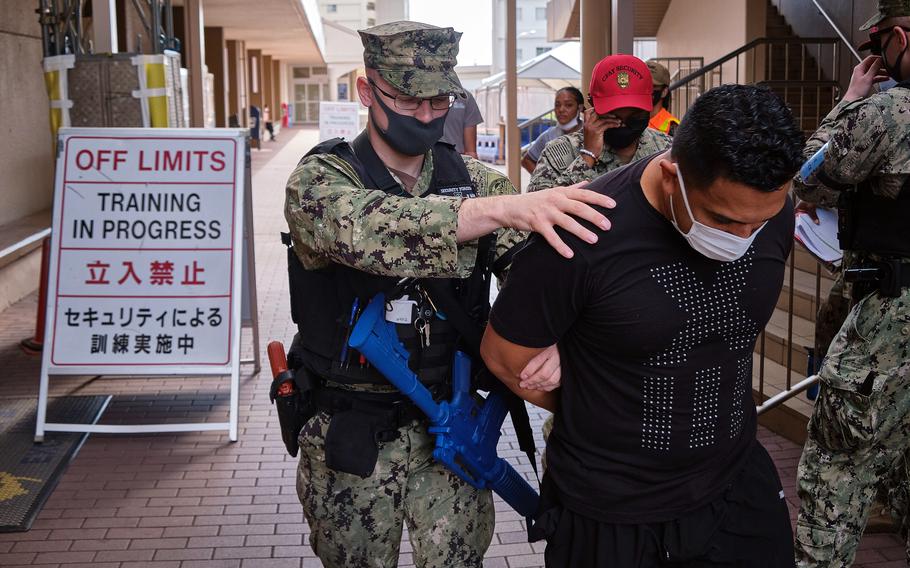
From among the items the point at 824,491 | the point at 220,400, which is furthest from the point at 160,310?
the point at 824,491

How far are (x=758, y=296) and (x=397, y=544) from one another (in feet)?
4.07

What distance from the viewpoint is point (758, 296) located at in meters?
2.15

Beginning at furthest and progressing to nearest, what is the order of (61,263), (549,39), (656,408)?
(549,39), (61,263), (656,408)

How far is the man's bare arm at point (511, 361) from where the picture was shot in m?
2.15

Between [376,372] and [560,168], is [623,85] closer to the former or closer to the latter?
[560,168]

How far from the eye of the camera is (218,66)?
86.5 feet

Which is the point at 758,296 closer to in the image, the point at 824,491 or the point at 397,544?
the point at 397,544

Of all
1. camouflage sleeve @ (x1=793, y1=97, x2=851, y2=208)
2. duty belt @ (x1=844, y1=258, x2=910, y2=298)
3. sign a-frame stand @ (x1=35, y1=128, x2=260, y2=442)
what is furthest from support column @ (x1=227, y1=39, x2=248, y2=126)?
duty belt @ (x1=844, y1=258, x2=910, y2=298)

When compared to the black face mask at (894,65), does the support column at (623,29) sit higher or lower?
higher

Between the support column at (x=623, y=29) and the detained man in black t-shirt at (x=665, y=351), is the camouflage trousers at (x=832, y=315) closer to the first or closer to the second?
the detained man in black t-shirt at (x=665, y=351)

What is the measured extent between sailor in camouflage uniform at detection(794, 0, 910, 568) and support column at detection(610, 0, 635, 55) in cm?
198

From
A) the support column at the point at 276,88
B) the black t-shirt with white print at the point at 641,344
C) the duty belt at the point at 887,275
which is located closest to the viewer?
the black t-shirt with white print at the point at 641,344

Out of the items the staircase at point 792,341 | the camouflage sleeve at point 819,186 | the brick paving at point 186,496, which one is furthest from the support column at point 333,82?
the camouflage sleeve at point 819,186

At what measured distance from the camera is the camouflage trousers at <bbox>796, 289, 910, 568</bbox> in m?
3.23
